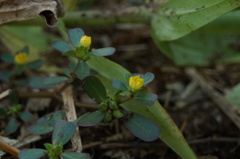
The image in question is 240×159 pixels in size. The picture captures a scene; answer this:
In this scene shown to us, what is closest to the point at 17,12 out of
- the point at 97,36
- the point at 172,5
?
the point at 172,5

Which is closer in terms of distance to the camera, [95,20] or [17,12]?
[17,12]

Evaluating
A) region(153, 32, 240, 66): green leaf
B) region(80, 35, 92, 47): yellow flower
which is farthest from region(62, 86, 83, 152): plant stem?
region(153, 32, 240, 66): green leaf

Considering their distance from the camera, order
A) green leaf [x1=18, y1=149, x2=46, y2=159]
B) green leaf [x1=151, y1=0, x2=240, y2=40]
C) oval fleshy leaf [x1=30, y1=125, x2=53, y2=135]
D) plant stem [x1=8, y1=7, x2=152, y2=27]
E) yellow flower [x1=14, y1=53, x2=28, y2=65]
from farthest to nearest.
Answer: plant stem [x1=8, y1=7, x2=152, y2=27] < yellow flower [x1=14, y1=53, x2=28, y2=65] < green leaf [x1=151, y1=0, x2=240, y2=40] < oval fleshy leaf [x1=30, y1=125, x2=53, y2=135] < green leaf [x1=18, y1=149, x2=46, y2=159]

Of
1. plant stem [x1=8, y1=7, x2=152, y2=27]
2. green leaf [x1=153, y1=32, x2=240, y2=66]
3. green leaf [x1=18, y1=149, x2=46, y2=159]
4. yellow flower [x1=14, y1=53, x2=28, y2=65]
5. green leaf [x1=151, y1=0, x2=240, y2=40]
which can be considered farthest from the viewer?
green leaf [x1=153, y1=32, x2=240, y2=66]

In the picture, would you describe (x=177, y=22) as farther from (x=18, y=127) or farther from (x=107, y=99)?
(x=18, y=127)

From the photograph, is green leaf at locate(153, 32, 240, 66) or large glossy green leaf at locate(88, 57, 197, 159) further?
green leaf at locate(153, 32, 240, 66)

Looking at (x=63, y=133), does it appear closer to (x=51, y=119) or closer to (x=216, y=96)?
(x=51, y=119)

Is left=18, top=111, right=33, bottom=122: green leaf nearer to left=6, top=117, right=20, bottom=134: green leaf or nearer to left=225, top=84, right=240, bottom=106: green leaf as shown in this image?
left=6, top=117, right=20, bottom=134: green leaf

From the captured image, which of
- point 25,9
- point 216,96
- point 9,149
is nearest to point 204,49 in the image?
point 216,96
